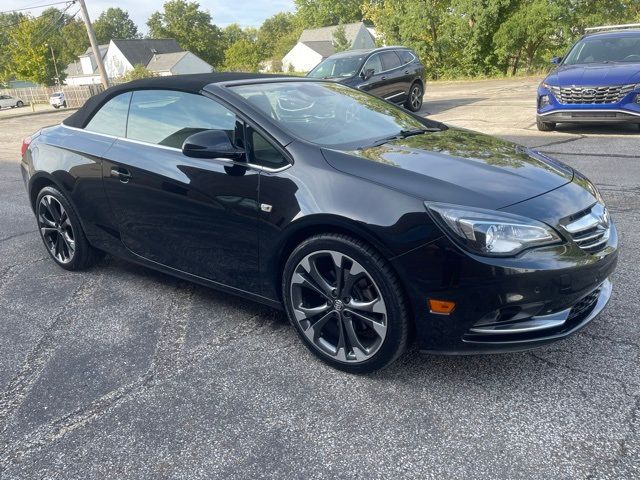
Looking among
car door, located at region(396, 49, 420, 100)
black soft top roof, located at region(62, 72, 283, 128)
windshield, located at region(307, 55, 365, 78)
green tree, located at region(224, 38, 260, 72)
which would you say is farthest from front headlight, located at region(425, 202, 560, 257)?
green tree, located at region(224, 38, 260, 72)

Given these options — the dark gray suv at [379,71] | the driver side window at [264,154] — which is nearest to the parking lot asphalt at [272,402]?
the driver side window at [264,154]

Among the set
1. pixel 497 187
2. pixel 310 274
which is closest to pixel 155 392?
pixel 310 274

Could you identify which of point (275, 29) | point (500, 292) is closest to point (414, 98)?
point (500, 292)

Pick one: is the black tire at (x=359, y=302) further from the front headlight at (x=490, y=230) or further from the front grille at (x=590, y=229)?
the front grille at (x=590, y=229)

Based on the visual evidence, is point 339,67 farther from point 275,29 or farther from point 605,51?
point 275,29

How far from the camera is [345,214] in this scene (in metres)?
2.56

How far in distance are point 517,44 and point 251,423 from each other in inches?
1150

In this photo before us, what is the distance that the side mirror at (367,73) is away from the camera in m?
11.8

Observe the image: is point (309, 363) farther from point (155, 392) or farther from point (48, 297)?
point (48, 297)

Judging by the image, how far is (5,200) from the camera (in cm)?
752

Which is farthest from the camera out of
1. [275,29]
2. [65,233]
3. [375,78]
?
[275,29]

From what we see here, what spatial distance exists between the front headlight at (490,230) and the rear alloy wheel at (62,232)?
116 inches

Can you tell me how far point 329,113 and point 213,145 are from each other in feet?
2.89

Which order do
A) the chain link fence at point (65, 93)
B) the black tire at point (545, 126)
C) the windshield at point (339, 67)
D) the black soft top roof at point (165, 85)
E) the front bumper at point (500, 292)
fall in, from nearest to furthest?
the front bumper at point (500, 292) < the black soft top roof at point (165, 85) < the black tire at point (545, 126) < the windshield at point (339, 67) < the chain link fence at point (65, 93)
